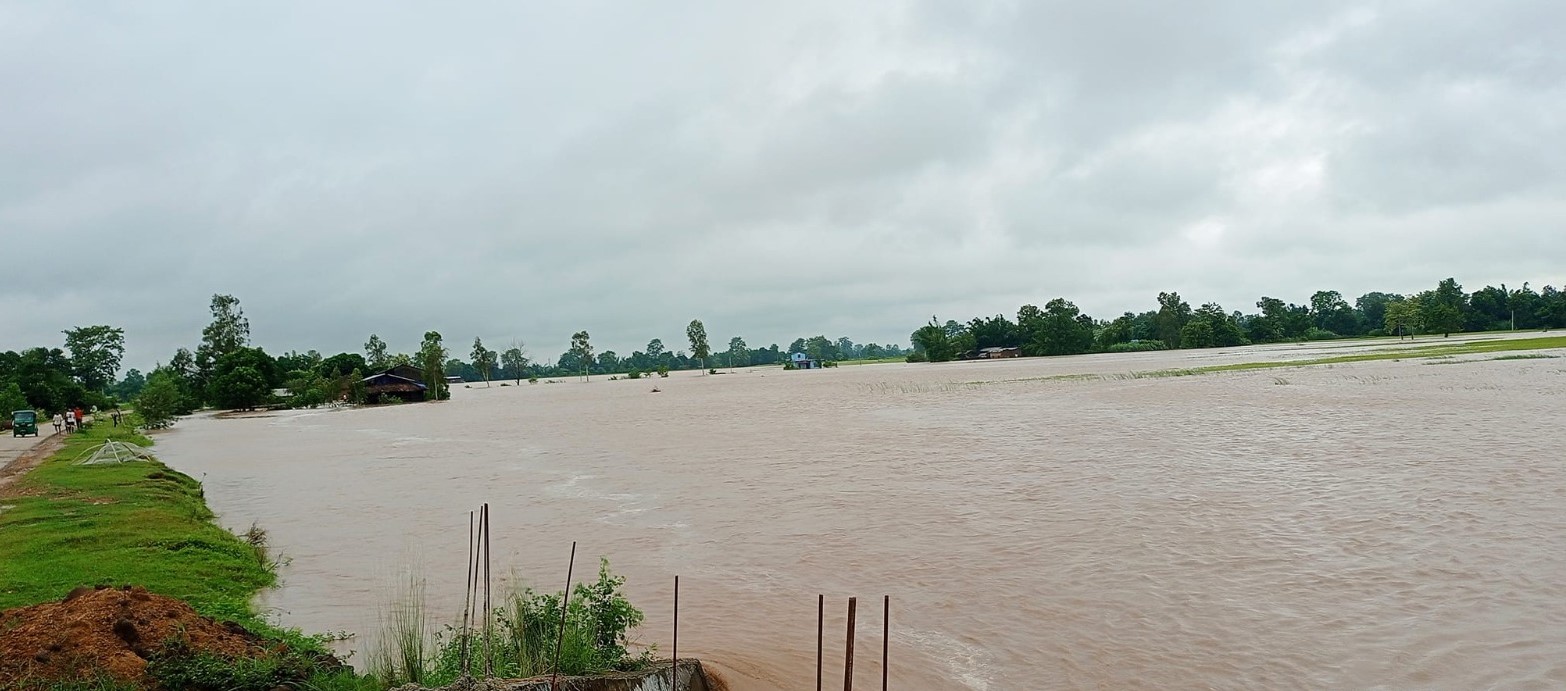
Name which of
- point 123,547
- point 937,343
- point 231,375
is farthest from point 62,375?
point 937,343

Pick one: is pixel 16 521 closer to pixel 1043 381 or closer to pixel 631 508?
pixel 631 508

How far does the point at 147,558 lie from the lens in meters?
9.24

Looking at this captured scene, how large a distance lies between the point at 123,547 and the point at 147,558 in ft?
2.56

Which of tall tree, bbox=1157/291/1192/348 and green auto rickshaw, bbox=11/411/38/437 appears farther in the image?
tall tree, bbox=1157/291/1192/348

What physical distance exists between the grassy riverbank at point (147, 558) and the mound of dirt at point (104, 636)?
121 mm

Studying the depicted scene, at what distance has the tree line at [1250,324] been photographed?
3469 inches

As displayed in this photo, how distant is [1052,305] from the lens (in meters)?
119

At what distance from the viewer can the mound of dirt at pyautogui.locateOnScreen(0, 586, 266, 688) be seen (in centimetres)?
470

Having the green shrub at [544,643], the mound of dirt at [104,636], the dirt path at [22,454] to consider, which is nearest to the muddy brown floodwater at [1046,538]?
the green shrub at [544,643]

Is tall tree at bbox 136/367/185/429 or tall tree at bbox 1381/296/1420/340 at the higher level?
tall tree at bbox 1381/296/1420/340

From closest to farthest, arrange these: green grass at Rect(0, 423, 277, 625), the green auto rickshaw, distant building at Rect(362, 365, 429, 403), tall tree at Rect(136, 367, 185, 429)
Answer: green grass at Rect(0, 423, 277, 625) < the green auto rickshaw < tall tree at Rect(136, 367, 185, 429) < distant building at Rect(362, 365, 429, 403)

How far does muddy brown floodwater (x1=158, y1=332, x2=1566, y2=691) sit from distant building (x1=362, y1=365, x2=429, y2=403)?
48156 millimetres

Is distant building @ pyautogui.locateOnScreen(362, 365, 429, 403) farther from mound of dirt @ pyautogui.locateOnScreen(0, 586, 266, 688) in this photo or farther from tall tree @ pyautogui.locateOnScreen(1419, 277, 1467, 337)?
tall tree @ pyautogui.locateOnScreen(1419, 277, 1467, 337)

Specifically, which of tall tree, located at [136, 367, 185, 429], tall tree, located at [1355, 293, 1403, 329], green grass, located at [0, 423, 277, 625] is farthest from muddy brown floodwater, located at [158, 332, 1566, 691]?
tall tree, located at [1355, 293, 1403, 329]
